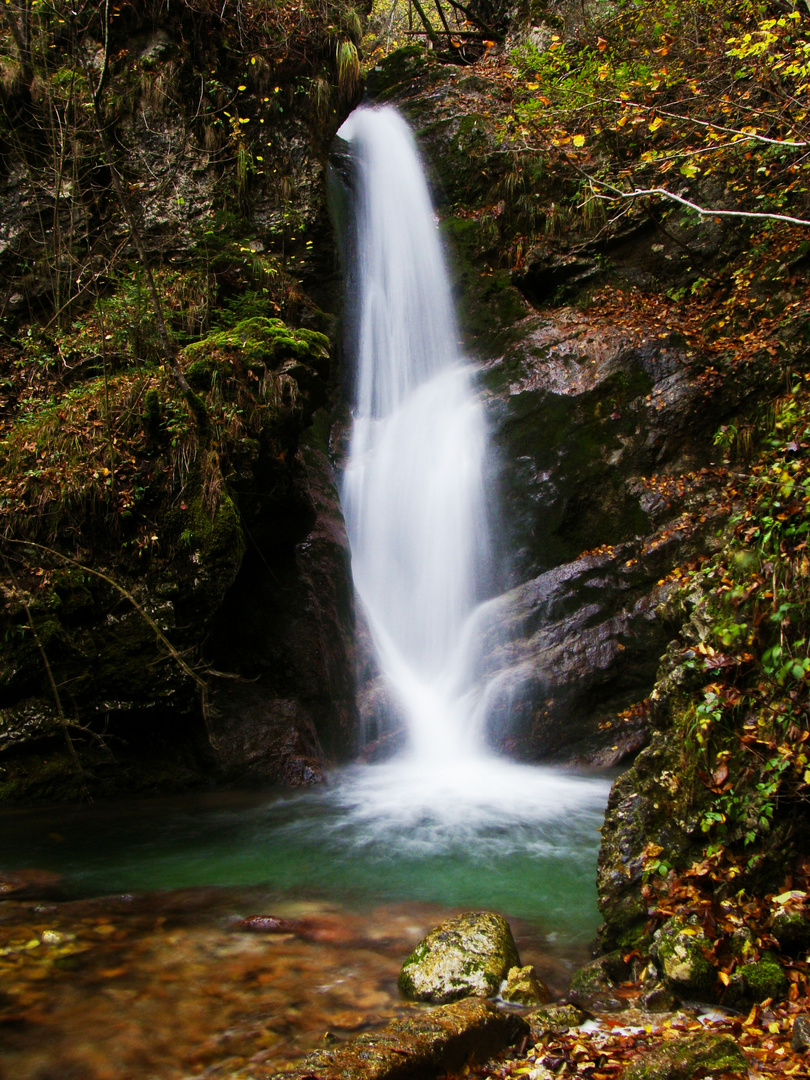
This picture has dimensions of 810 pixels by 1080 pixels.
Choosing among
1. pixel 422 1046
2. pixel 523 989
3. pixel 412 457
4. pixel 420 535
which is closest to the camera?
pixel 422 1046

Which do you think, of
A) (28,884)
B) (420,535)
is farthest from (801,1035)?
(420,535)

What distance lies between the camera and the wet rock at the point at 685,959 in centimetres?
284

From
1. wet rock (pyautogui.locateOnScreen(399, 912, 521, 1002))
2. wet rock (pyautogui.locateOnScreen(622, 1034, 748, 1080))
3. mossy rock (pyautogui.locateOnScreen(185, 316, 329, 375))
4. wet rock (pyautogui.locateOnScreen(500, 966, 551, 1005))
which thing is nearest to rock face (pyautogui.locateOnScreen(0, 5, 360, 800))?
mossy rock (pyautogui.locateOnScreen(185, 316, 329, 375))

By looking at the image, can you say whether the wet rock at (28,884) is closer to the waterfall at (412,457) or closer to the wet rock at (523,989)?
the wet rock at (523,989)

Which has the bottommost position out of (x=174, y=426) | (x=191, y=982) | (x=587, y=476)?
(x=191, y=982)

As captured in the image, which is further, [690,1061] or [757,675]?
[757,675]

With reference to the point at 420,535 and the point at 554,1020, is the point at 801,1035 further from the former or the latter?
the point at 420,535

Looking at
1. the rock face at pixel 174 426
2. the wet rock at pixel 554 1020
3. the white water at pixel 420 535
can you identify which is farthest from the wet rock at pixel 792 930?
the rock face at pixel 174 426

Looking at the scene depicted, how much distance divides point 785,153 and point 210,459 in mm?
9316

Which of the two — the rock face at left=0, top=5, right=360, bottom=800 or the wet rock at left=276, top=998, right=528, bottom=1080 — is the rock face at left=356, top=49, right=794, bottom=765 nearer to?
the rock face at left=0, top=5, right=360, bottom=800

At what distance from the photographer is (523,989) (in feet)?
10.2

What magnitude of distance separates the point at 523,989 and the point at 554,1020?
340 millimetres

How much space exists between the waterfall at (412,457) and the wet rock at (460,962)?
4648mm

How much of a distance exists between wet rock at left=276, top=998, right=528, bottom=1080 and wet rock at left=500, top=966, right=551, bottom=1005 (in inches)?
13.6
